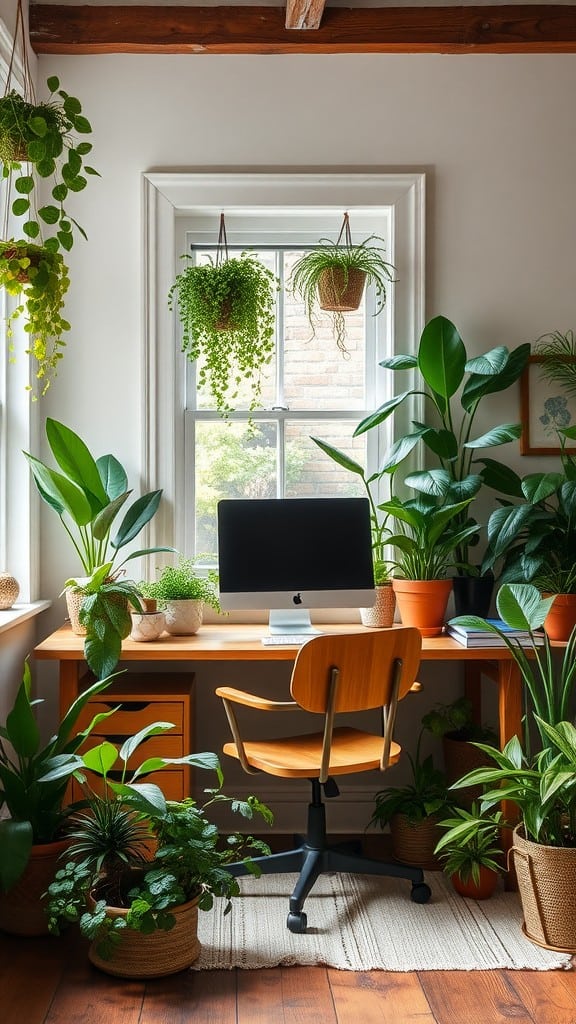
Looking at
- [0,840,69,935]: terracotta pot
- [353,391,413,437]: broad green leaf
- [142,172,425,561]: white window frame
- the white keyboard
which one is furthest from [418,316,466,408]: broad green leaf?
[0,840,69,935]: terracotta pot

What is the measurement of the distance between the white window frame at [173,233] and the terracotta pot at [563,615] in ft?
3.03

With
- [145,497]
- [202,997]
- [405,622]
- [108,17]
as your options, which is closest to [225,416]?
[145,497]

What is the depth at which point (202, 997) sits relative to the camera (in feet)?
7.84

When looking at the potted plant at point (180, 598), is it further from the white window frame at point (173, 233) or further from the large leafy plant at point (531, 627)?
the large leafy plant at point (531, 627)

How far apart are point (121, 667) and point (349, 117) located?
2.27 m

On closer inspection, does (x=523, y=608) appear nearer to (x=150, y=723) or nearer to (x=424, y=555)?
(x=424, y=555)

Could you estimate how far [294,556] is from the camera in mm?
3328

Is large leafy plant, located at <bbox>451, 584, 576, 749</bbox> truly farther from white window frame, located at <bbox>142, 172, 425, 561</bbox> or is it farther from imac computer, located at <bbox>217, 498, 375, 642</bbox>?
white window frame, located at <bbox>142, 172, 425, 561</bbox>

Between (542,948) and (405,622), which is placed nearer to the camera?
(542,948)

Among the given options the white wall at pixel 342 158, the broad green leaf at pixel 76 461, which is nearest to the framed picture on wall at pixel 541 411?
the white wall at pixel 342 158

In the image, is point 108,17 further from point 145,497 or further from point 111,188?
point 145,497

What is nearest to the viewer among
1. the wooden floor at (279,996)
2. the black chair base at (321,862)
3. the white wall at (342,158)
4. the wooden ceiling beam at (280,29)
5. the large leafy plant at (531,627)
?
the wooden floor at (279,996)

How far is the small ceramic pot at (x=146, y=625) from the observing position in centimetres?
317

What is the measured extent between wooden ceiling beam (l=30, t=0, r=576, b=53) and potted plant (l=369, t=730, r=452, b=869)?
2641 mm
